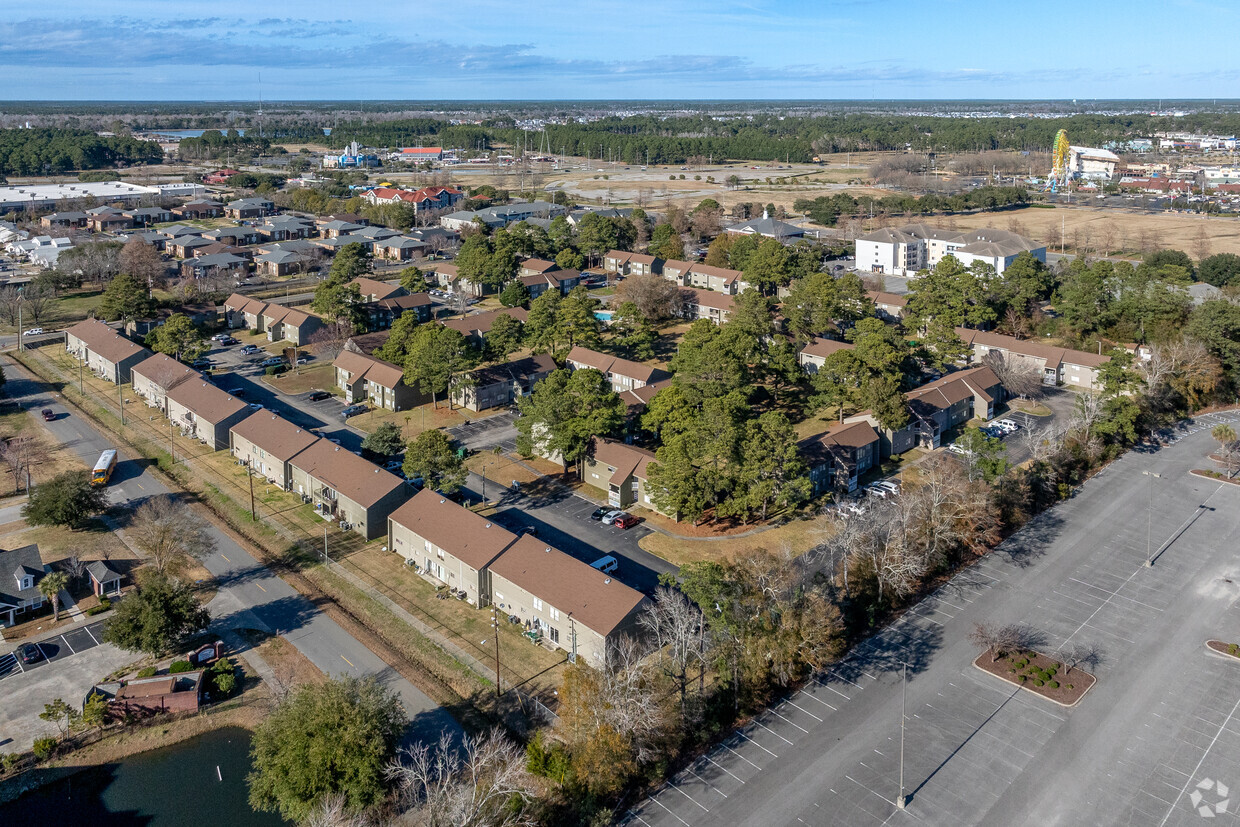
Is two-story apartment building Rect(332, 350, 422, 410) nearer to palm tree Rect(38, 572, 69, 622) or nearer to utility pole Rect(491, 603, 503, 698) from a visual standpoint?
palm tree Rect(38, 572, 69, 622)

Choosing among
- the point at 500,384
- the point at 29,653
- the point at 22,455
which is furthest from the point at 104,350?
the point at 29,653

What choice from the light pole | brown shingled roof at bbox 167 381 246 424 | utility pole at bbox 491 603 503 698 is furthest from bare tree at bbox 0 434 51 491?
the light pole

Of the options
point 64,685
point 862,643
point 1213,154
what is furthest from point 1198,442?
point 1213,154

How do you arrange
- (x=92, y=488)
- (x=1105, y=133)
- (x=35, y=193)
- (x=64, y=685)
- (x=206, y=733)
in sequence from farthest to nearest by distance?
(x=1105, y=133), (x=35, y=193), (x=92, y=488), (x=64, y=685), (x=206, y=733)

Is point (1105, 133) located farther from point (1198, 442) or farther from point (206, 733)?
point (206, 733)

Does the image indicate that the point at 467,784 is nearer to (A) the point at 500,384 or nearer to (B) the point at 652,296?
(A) the point at 500,384
